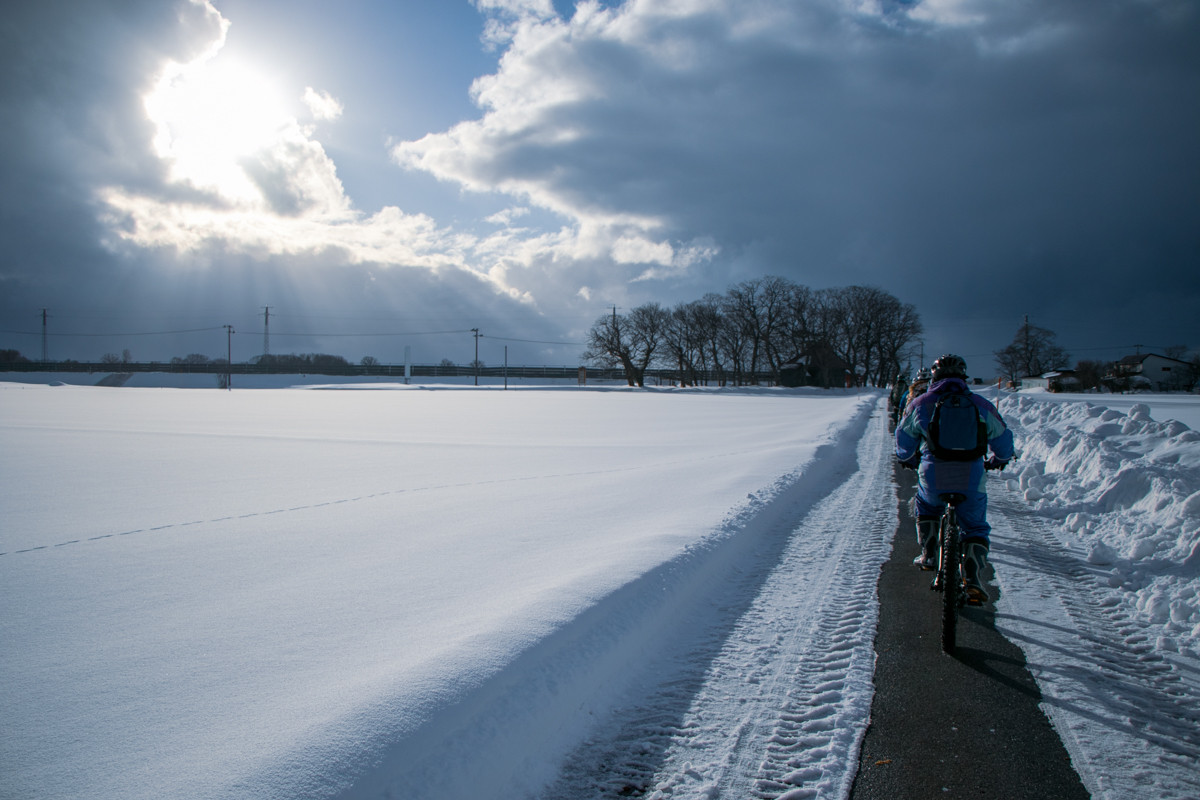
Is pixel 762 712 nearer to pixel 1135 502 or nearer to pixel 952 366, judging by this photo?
pixel 952 366

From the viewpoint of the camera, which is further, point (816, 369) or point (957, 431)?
point (816, 369)

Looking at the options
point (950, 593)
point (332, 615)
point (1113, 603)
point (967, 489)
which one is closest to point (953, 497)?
point (967, 489)

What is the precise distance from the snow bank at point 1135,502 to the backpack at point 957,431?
1.61 metres

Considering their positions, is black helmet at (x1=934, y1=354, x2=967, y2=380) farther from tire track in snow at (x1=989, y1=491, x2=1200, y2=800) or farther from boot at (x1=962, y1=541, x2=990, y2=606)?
tire track in snow at (x1=989, y1=491, x2=1200, y2=800)

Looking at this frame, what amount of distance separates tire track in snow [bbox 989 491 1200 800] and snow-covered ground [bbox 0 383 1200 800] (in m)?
0.02

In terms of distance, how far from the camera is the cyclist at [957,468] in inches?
173

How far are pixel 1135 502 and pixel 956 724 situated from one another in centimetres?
579

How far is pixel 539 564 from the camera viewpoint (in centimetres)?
539

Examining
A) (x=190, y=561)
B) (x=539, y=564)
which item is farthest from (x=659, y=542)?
(x=190, y=561)

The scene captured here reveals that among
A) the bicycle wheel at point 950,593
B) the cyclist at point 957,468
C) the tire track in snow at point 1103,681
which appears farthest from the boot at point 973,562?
the tire track in snow at point 1103,681

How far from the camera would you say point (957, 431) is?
14.5 ft

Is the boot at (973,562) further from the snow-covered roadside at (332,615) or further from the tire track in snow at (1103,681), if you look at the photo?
the snow-covered roadside at (332,615)

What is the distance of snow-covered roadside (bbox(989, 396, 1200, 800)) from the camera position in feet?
9.64

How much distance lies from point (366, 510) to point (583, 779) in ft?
18.1
